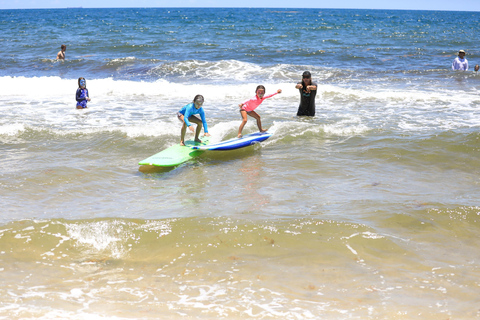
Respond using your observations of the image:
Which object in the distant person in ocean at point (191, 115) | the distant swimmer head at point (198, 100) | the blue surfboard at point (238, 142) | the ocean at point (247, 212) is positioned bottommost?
the ocean at point (247, 212)

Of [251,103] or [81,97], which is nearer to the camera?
[251,103]

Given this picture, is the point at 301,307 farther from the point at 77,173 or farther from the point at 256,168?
the point at 77,173

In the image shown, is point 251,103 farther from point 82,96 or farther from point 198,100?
point 82,96

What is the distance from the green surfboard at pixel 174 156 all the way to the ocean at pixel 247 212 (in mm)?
204

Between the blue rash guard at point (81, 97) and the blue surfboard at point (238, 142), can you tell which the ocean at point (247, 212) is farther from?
the blue rash guard at point (81, 97)

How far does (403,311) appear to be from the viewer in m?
3.84

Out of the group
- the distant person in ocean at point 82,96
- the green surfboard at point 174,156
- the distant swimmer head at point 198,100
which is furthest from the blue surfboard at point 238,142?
the distant person in ocean at point 82,96

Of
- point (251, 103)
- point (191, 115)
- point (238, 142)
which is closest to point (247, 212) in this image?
point (238, 142)

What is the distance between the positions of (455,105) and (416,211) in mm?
8299

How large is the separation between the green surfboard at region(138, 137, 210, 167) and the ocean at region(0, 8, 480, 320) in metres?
0.20

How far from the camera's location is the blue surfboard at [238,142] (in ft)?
28.8

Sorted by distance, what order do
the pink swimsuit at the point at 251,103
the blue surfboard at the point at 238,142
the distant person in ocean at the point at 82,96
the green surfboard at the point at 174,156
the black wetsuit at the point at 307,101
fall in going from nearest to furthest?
the green surfboard at the point at 174,156 < the blue surfboard at the point at 238,142 < the pink swimsuit at the point at 251,103 < the black wetsuit at the point at 307,101 < the distant person in ocean at the point at 82,96

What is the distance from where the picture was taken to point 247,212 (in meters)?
5.90

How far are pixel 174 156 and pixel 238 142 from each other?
1.44 m
